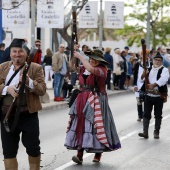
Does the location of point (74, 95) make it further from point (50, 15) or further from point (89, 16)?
point (89, 16)

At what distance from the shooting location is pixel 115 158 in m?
10.7

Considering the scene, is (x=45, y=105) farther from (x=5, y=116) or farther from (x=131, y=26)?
(x=131, y=26)

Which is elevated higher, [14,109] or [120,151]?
[14,109]

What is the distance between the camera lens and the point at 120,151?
1138 cm

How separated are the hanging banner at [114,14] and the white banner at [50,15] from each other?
7716mm

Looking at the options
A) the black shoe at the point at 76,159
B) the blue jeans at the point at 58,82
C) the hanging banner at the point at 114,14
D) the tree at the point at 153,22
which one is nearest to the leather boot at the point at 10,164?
the black shoe at the point at 76,159

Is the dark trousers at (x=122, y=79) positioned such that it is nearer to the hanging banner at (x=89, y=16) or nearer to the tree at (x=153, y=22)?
the hanging banner at (x=89, y=16)

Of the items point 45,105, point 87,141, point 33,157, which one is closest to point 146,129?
point 87,141

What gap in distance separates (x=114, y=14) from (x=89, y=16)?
3.61 feet

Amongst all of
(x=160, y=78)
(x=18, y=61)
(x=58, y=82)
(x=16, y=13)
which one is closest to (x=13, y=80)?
(x=18, y=61)

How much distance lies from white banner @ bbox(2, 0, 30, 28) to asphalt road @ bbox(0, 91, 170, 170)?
510cm

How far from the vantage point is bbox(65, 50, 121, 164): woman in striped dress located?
9875 mm

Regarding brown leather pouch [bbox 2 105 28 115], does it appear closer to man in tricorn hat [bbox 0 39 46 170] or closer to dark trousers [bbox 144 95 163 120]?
man in tricorn hat [bbox 0 39 46 170]

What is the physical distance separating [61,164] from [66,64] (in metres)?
10.9
